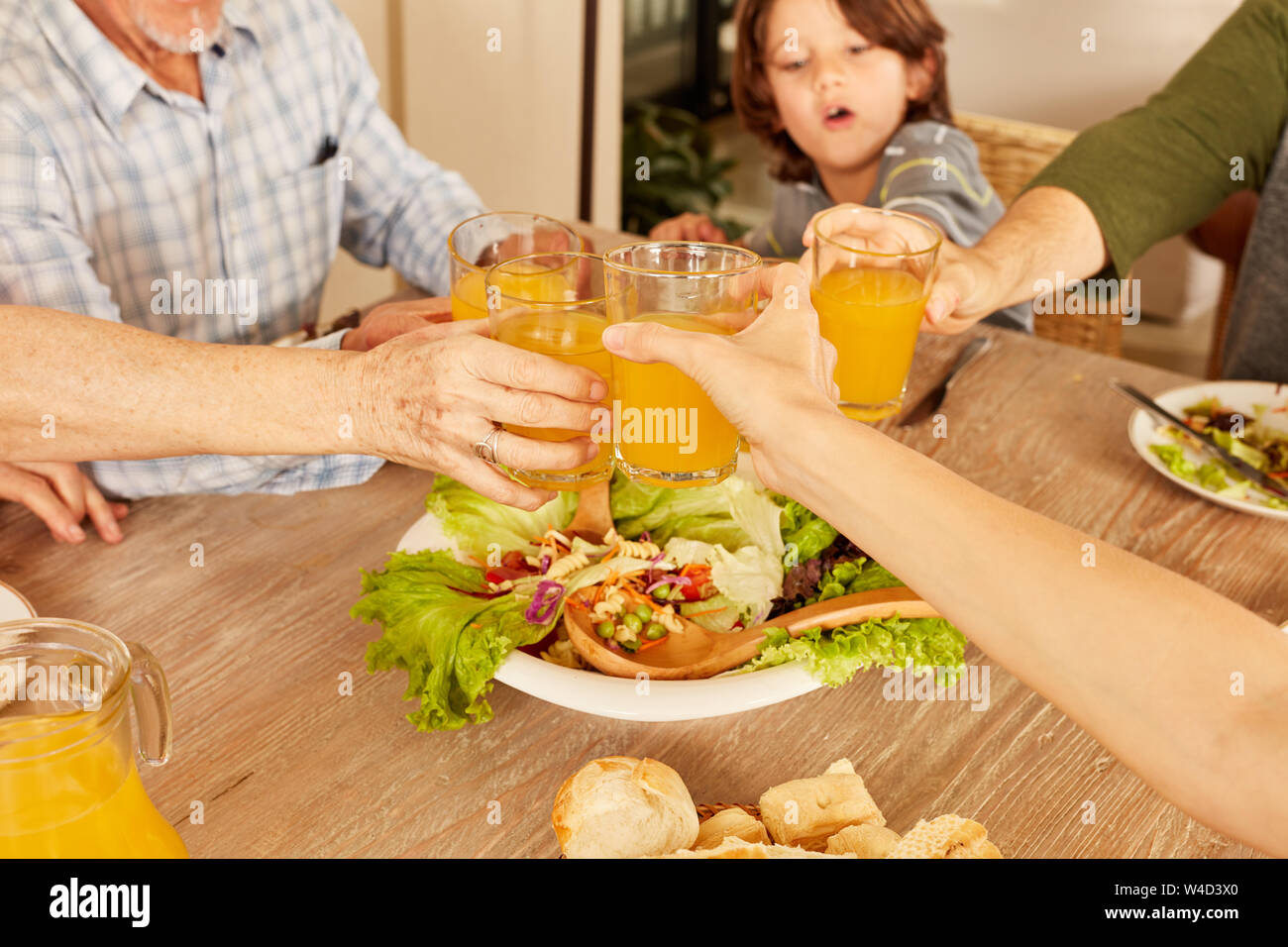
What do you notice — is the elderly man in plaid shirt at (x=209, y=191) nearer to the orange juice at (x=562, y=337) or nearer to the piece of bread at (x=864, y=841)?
the orange juice at (x=562, y=337)

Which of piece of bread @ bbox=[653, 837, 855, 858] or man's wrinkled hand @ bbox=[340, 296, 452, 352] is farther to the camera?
man's wrinkled hand @ bbox=[340, 296, 452, 352]

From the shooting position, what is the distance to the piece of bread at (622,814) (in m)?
0.94

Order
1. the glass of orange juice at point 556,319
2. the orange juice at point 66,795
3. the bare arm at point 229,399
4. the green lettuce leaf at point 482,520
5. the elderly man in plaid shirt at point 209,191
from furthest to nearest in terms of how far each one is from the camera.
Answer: the elderly man in plaid shirt at point 209,191
the green lettuce leaf at point 482,520
the bare arm at point 229,399
the glass of orange juice at point 556,319
the orange juice at point 66,795

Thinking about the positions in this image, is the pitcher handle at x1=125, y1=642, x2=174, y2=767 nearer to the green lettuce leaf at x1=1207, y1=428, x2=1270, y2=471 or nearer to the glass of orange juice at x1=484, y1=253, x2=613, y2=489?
the glass of orange juice at x1=484, y1=253, x2=613, y2=489

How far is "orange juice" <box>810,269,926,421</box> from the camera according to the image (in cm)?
139

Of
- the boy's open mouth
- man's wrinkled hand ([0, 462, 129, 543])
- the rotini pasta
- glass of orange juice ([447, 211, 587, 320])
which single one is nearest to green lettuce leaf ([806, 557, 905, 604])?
the rotini pasta

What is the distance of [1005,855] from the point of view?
1003 millimetres

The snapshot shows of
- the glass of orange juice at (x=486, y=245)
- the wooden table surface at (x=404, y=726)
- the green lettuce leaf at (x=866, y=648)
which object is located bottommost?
the wooden table surface at (x=404, y=726)

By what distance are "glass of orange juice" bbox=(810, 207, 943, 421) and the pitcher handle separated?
0.87 meters

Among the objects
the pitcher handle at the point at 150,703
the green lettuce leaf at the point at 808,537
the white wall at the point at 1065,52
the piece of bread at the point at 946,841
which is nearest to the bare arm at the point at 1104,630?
the piece of bread at the point at 946,841

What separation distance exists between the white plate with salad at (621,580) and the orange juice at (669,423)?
0.14 metres
